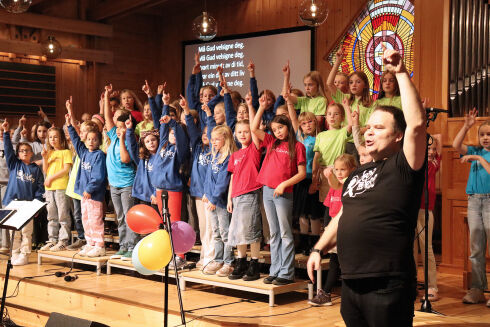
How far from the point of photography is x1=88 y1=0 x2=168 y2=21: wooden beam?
9320 millimetres

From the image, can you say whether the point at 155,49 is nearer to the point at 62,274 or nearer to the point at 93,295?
the point at 62,274

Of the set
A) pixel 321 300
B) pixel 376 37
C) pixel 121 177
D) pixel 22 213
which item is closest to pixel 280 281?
pixel 321 300

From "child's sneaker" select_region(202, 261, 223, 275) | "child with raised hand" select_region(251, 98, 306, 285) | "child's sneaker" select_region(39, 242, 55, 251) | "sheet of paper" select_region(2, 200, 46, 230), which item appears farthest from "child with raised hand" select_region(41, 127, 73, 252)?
"child with raised hand" select_region(251, 98, 306, 285)

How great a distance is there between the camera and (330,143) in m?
4.63

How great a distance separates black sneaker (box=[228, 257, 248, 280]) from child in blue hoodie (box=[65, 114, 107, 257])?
1.79m

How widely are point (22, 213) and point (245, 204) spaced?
1.63 metres

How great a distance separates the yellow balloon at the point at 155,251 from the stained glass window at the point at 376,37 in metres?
4.95

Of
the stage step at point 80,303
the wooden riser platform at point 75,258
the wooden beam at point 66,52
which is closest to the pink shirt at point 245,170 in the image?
the stage step at point 80,303

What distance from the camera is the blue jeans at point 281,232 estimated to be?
431 centimetres

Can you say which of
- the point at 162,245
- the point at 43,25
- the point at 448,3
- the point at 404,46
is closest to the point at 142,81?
the point at 43,25

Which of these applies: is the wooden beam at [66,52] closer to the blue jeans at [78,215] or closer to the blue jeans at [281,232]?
the blue jeans at [78,215]

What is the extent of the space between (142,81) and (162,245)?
7.75m

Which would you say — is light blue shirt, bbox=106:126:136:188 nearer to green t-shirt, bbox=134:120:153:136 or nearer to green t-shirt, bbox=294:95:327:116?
green t-shirt, bbox=134:120:153:136

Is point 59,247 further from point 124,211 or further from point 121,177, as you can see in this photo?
point 121,177
